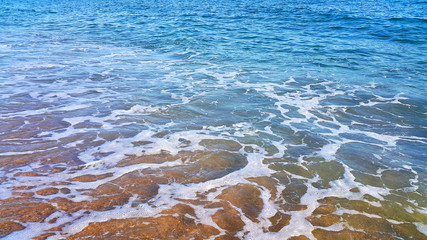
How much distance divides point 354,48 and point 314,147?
1007cm

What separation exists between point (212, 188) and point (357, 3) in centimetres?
2798

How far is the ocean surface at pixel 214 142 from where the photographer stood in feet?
14.0

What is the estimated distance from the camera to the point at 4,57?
13.0 m

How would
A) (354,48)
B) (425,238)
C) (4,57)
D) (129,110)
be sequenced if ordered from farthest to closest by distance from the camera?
1. (354,48)
2. (4,57)
3. (129,110)
4. (425,238)

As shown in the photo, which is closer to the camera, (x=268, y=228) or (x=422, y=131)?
(x=268, y=228)

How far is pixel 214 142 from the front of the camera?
6.35 m

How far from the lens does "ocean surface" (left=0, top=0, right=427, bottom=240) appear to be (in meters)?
4.25

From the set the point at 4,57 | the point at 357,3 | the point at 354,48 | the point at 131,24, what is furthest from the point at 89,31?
the point at 357,3

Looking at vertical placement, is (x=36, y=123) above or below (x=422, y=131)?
above

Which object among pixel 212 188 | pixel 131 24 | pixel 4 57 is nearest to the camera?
pixel 212 188

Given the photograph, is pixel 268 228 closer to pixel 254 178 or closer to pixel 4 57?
pixel 254 178

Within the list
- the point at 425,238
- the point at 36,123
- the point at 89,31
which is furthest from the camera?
the point at 89,31

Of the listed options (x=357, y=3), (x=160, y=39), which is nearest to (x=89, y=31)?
(x=160, y=39)

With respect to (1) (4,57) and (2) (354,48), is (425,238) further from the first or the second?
(1) (4,57)
